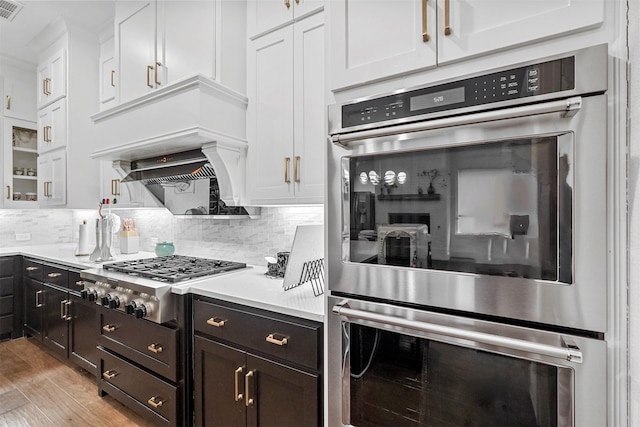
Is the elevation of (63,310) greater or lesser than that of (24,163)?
lesser

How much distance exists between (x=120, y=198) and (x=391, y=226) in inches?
109

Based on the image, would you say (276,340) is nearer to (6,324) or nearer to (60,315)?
(60,315)

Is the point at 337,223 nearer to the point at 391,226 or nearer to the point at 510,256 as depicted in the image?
the point at 391,226

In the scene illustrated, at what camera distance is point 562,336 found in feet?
2.61

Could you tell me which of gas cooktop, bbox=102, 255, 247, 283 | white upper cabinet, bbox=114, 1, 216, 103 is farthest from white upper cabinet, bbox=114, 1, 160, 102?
gas cooktop, bbox=102, 255, 247, 283

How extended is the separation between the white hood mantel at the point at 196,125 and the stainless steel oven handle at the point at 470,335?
1189 mm

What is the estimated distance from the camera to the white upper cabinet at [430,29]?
0.80 meters

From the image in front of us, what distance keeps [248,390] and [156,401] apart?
0.73m

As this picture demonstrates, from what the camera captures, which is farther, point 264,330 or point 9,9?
point 9,9

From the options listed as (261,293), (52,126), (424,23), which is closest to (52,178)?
(52,126)

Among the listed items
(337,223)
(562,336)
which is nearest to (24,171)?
(337,223)

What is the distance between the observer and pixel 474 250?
0.91 metres

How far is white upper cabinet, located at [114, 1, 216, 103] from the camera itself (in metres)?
1.89

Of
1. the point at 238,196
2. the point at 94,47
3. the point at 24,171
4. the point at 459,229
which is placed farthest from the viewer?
the point at 24,171
